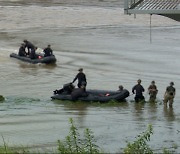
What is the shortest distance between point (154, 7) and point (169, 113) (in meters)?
5.36

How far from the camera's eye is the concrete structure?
18.1 metres

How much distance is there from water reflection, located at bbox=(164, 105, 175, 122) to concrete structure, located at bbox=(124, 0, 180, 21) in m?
3.87

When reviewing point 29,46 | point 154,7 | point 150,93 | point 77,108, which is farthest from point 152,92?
point 29,46

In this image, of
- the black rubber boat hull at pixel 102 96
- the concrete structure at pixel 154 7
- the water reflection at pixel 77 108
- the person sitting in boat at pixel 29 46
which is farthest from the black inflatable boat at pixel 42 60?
the concrete structure at pixel 154 7

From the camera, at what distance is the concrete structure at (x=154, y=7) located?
1812cm

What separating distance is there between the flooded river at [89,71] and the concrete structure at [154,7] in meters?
3.71

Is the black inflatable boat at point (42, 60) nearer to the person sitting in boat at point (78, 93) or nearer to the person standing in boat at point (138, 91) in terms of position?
the person sitting in boat at point (78, 93)

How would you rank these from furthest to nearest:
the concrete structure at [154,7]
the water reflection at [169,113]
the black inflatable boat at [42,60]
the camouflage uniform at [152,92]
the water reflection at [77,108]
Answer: the black inflatable boat at [42,60]
the camouflage uniform at [152,92]
the water reflection at [77,108]
the water reflection at [169,113]
the concrete structure at [154,7]

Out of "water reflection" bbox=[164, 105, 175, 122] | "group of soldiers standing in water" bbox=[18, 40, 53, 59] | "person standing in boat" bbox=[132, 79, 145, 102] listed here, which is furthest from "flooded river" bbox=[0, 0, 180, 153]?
"group of soldiers standing in water" bbox=[18, 40, 53, 59]

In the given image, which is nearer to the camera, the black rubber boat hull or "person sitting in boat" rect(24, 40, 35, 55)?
the black rubber boat hull

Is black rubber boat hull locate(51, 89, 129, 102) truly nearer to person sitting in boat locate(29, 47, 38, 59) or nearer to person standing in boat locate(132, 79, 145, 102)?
person standing in boat locate(132, 79, 145, 102)

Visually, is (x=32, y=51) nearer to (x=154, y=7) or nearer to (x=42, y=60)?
(x=42, y=60)

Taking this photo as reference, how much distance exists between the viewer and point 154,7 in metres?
19.4

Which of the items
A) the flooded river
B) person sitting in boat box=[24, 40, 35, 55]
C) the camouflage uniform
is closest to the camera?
the flooded river
